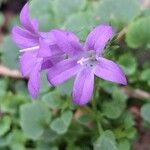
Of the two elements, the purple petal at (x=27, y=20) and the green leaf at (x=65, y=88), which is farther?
the green leaf at (x=65, y=88)

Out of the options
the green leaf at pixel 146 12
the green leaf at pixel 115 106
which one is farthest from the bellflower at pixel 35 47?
the green leaf at pixel 146 12

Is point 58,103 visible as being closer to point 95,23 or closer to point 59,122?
point 59,122

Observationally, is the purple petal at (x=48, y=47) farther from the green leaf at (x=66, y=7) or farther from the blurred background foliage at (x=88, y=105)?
the green leaf at (x=66, y=7)

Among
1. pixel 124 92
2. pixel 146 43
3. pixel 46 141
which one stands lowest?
pixel 46 141

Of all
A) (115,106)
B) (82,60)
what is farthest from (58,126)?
(82,60)

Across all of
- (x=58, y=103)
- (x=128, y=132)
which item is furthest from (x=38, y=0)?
(x=128, y=132)
